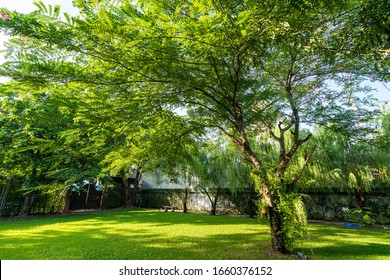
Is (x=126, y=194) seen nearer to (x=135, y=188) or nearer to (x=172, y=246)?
(x=135, y=188)

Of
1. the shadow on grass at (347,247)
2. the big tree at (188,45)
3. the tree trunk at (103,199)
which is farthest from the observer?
the tree trunk at (103,199)

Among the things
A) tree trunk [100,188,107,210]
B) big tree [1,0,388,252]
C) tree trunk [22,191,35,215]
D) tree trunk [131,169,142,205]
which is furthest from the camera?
tree trunk [131,169,142,205]

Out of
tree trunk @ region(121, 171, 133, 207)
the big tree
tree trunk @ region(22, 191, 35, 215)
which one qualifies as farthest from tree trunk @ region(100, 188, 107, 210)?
the big tree

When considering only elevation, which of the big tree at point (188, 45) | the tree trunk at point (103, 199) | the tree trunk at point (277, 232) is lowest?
the tree trunk at point (277, 232)

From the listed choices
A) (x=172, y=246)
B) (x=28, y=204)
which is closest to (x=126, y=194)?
(x=28, y=204)

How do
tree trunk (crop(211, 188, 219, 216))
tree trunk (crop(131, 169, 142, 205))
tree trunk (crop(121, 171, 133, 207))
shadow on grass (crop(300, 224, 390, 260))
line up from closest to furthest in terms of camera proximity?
1. shadow on grass (crop(300, 224, 390, 260))
2. tree trunk (crop(211, 188, 219, 216))
3. tree trunk (crop(121, 171, 133, 207))
4. tree trunk (crop(131, 169, 142, 205))

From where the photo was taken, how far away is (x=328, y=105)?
5996 mm

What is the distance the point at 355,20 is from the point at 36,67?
3.88 m

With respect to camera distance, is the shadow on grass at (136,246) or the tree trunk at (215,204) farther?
the tree trunk at (215,204)

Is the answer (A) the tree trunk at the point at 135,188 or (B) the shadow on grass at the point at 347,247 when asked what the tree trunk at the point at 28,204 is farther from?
(B) the shadow on grass at the point at 347,247

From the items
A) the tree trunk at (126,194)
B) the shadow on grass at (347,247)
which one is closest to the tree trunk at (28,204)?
the tree trunk at (126,194)

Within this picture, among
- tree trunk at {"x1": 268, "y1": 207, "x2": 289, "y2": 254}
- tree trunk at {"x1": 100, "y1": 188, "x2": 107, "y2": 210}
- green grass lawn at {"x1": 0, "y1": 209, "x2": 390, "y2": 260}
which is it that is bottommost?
green grass lawn at {"x1": 0, "y1": 209, "x2": 390, "y2": 260}

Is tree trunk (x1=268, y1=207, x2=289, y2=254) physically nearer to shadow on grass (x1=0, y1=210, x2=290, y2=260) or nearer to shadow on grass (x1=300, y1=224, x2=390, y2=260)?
shadow on grass (x1=0, y1=210, x2=290, y2=260)
